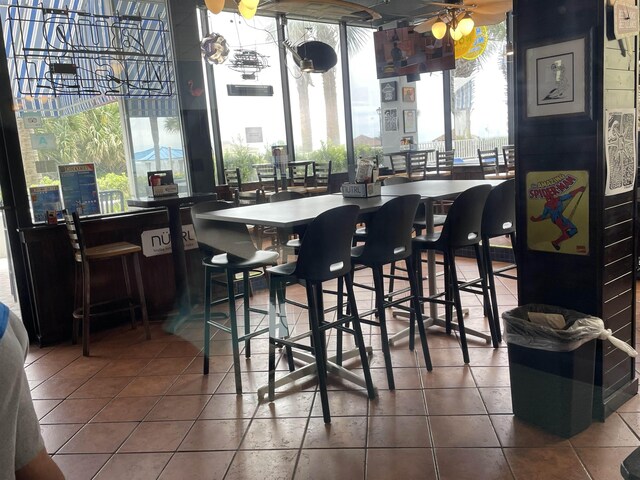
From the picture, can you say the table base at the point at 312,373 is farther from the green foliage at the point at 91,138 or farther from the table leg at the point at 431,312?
the green foliage at the point at 91,138

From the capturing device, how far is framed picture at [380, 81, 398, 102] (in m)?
9.87

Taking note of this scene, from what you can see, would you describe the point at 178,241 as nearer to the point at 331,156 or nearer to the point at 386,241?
the point at 386,241

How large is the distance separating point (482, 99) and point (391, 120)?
1.64 metres

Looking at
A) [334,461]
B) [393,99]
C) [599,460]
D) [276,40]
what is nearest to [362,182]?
[334,461]

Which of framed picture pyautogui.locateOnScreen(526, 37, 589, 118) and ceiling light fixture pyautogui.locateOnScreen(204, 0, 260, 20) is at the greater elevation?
ceiling light fixture pyautogui.locateOnScreen(204, 0, 260, 20)

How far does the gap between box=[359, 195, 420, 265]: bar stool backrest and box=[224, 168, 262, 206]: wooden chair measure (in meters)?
2.71

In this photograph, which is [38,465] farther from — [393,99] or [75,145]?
[393,99]

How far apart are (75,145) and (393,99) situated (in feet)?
22.3

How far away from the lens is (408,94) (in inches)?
396

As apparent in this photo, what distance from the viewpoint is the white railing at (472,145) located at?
9469mm

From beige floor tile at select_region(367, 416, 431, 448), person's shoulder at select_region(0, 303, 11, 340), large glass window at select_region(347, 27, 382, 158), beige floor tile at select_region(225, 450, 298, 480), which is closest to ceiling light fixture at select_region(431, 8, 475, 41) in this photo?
large glass window at select_region(347, 27, 382, 158)

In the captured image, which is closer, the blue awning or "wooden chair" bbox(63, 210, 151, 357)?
"wooden chair" bbox(63, 210, 151, 357)

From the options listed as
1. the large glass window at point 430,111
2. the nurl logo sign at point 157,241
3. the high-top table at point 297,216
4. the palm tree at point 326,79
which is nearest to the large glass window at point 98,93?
the nurl logo sign at point 157,241

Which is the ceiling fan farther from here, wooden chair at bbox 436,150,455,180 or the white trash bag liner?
the white trash bag liner
